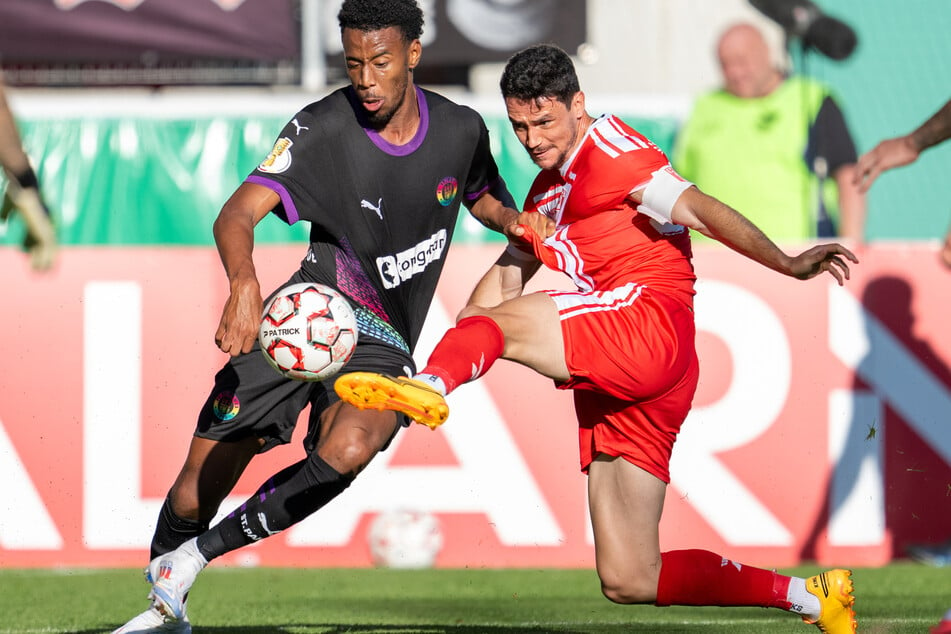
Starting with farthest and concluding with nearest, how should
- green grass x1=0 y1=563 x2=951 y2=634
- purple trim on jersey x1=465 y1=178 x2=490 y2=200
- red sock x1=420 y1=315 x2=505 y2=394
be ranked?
green grass x1=0 y1=563 x2=951 y2=634, purple trim on jersey x1=465 y1=178 x2=490 y2=200, red sock x1=420 y1=315 x2=505 y2=394

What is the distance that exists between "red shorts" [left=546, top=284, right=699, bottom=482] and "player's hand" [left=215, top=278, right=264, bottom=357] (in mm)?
1194

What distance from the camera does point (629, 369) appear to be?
5508 mm

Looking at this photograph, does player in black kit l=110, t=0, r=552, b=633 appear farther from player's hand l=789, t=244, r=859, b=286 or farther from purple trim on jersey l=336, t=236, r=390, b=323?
player's hand l=789, t=244, r=859, b=286

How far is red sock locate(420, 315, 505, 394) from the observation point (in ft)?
16.4

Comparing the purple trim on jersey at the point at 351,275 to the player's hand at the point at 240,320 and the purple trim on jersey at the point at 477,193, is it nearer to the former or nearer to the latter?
the purple trim on jersey at the point at 477,193

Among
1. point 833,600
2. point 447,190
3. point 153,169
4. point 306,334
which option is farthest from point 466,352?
point 153,169

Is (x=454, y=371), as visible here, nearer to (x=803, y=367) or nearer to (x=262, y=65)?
(x=803, y=367)

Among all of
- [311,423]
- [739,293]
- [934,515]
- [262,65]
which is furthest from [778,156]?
[311,423]

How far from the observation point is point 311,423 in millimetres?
6039

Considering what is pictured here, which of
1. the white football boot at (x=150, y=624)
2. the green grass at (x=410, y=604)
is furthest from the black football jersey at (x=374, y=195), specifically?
the green grass at (x=410, y=604)

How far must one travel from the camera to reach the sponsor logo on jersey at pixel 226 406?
6039 mm

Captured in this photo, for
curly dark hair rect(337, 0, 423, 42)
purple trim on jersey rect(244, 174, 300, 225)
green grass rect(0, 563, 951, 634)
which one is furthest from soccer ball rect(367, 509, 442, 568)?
curly dark hair rect(337, 0, 423, 42)

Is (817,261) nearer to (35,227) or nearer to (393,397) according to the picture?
(393,397)

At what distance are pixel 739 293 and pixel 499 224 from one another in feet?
12.7
